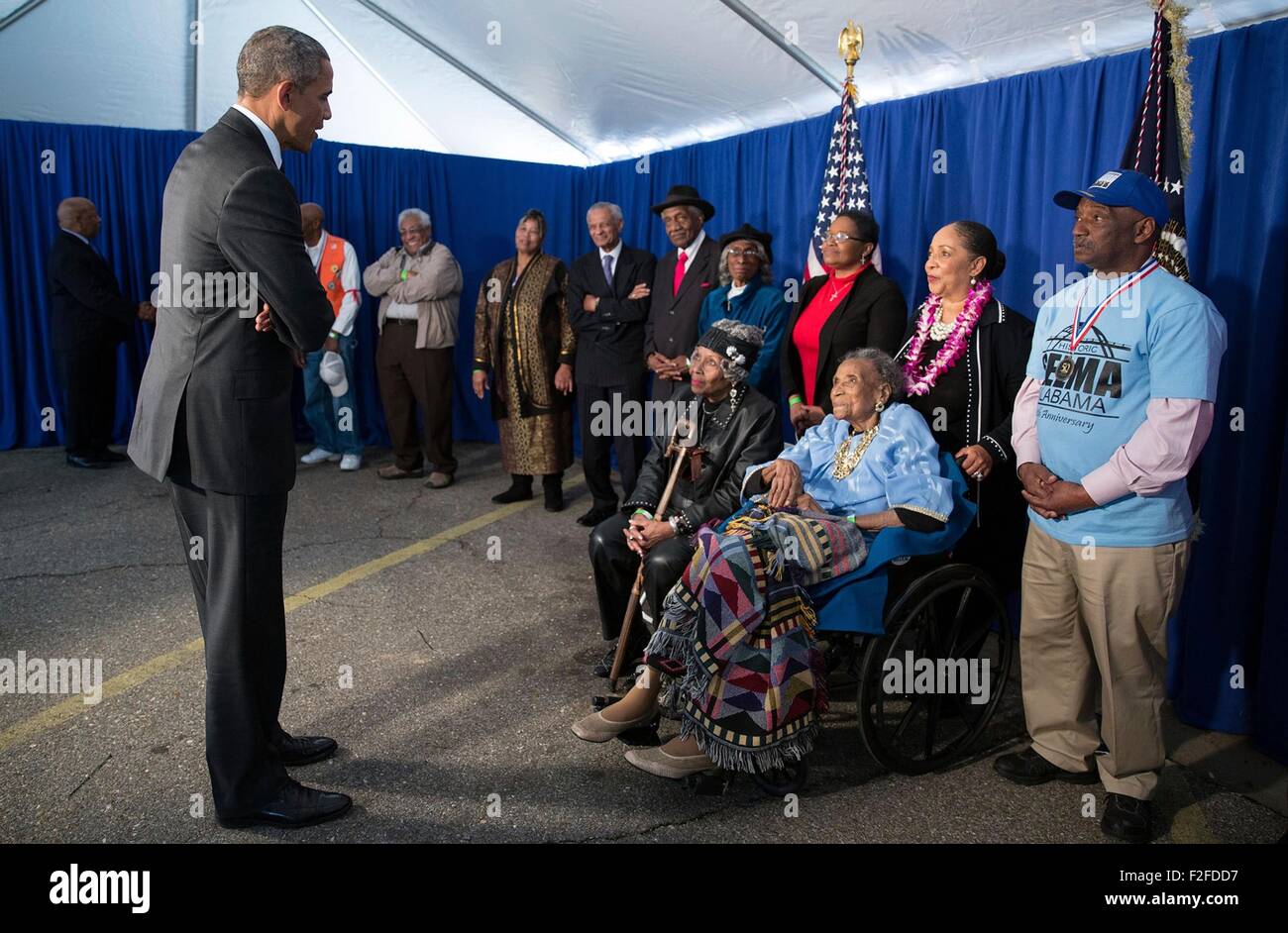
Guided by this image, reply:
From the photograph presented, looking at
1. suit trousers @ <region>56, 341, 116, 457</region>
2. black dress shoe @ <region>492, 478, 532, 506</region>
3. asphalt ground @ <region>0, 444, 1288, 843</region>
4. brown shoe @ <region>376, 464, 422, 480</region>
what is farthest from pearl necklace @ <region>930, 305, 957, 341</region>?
suit trousers @ <region>56, 341, 116, 457</region>

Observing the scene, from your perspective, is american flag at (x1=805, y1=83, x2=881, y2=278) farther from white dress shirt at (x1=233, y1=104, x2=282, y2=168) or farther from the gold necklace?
white dress shirt at (x1=233, y1=104, x2=282, y2=168)

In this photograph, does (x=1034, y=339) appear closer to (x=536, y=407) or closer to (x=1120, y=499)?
(x=1120, y=499)

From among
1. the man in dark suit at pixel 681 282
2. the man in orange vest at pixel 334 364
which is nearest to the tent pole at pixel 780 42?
→ the man in dark suit at pixel 681 282

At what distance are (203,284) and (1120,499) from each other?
2522 mm

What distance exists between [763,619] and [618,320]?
3225mm

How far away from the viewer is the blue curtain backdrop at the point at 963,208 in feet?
10.1

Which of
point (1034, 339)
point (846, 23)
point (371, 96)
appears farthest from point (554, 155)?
point (1034, 339)

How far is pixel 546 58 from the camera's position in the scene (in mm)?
6031

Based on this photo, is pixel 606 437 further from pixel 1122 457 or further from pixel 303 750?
pixel 1122 457

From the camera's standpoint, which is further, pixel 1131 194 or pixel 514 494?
pixel 514 494

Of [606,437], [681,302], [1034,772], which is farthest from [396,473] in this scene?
[1034,772]

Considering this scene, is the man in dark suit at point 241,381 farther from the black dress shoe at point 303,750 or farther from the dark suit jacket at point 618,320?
the dark suit jacket at point 618,320

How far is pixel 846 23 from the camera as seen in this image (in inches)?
168

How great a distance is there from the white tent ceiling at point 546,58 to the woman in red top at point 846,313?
1.12m
